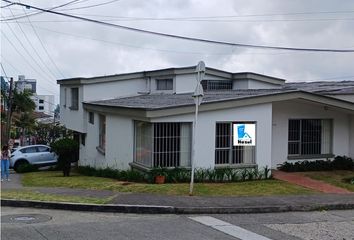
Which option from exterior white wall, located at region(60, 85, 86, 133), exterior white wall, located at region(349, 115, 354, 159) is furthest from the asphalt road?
exterior white wall, located at region(60, 85, 86, 133)

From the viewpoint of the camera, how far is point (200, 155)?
17453 mm

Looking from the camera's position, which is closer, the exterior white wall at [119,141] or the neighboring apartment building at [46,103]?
the exterior white wall at [119,141]

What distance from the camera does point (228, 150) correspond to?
18.1 meters

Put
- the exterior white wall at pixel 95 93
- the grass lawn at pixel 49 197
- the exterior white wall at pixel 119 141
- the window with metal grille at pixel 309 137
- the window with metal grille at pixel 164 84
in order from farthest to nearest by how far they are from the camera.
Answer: the window with metal grille at pixel 164 84 → the exterior white wall at pixel 95 93 → the window with metal grille at pixel 309 137 → the exterior white wall at pixel 119 141 → the grass lawn at pixel 49 197

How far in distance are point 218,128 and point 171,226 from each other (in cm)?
821

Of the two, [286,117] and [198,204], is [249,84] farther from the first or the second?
[198,204]

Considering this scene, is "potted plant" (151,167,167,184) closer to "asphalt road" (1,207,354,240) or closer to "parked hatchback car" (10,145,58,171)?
"asphalt road" (1,207,354,240)

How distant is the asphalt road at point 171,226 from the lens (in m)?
9.12

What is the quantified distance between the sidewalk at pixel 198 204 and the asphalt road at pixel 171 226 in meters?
0.27

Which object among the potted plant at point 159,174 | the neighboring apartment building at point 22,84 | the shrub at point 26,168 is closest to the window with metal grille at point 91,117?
the shrub at point 26,168

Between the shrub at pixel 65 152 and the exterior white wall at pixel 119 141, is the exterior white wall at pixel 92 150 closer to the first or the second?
the shrub at pixel 65 152

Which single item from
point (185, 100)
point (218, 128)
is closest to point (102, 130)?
point (185, 100)

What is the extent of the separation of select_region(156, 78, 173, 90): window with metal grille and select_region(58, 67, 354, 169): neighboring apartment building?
73 cm

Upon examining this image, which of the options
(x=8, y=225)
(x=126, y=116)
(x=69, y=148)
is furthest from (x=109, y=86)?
(x=8, y=225)
